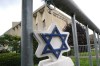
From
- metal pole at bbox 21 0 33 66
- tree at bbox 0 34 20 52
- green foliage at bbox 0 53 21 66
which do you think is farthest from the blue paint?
tree at bbox 0 34 20 52

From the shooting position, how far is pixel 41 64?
72 cm

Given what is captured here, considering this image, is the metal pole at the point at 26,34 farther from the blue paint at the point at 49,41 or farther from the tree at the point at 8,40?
the tree at the point at 8,40

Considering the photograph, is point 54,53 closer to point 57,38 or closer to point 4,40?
point 57,38

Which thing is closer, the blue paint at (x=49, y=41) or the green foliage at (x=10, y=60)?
the blue paint at (x=49, y=41)

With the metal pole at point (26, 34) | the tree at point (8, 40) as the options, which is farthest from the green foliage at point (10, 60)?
the metal pole at point (26, 34)

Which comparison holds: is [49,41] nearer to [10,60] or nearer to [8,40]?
[10,60]

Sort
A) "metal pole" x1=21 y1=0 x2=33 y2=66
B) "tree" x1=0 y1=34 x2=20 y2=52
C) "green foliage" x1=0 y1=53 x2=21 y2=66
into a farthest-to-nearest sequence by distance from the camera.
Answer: "tree" x1=0 y1=34 x2=20 y2=52 → "green foliage" x1=0 y1=53 x2=21 y2=66 → "metal pole" x1=21 y1=0 x2=33 y2=66

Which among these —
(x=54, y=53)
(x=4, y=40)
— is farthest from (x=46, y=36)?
(x=4, y=40)

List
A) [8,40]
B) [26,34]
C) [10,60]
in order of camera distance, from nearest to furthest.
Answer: [26,34] → [10,60] → [8,40]

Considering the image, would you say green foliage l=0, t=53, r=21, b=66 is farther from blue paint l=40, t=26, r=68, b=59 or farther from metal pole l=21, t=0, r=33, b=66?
metal pole l=21, t=0, r=33, b=66

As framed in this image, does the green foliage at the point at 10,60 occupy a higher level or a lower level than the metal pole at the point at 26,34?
lower

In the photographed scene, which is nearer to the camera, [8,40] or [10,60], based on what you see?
[10,60]

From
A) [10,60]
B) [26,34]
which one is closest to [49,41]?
[26,34]

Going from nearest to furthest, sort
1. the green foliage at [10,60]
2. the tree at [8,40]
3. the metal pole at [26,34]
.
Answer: the metal pole at [26,34]
the green foliage at [10,60]
the tree at [8,40]
